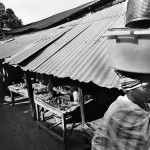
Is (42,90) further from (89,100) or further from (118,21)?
(118,21)

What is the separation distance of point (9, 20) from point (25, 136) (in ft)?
122

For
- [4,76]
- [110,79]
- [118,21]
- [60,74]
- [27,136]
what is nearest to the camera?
[110,79]

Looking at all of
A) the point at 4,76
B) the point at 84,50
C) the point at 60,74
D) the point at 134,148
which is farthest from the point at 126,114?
the point at 4,76

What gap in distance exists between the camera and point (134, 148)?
165 cm

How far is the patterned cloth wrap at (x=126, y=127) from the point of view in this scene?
1577mm

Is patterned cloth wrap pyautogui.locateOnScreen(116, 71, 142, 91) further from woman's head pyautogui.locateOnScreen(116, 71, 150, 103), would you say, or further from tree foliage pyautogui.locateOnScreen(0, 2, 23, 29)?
tree foliage pyautogui.locateOnScreen(0, 2, 23, 29)

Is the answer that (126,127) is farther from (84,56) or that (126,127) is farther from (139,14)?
(84,56)

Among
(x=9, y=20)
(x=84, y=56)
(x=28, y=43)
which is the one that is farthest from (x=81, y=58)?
(x=9, y=20)

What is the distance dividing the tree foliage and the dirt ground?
111 feet

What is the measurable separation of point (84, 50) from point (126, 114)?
3.18 m

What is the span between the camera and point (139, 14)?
2.08m

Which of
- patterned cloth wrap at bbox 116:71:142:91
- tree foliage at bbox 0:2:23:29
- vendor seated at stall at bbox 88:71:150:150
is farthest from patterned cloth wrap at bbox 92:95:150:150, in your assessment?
tree foliage at bbox 0:2:23:29

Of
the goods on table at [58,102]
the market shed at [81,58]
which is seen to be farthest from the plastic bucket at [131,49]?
the goods on table at [58,102]

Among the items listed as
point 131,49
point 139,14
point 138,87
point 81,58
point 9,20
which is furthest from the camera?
point 9,20
